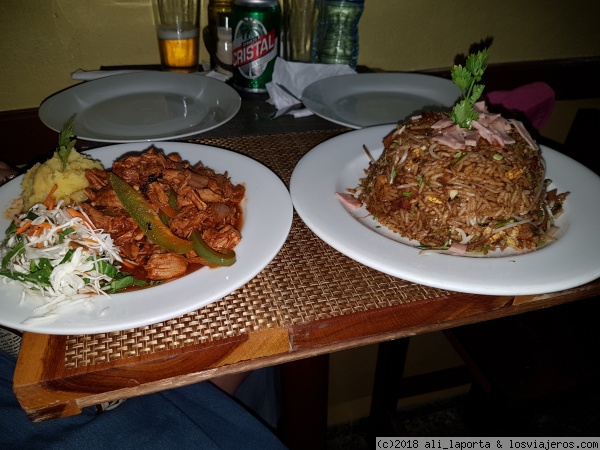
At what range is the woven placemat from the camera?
0.96 meters

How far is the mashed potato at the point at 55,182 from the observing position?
4.16ft

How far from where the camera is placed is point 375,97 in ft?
7.23

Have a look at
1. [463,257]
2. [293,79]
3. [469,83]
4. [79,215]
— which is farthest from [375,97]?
[79,215]

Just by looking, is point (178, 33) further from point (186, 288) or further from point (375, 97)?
point (186, 288)

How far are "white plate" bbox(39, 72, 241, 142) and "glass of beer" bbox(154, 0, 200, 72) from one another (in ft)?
0.42

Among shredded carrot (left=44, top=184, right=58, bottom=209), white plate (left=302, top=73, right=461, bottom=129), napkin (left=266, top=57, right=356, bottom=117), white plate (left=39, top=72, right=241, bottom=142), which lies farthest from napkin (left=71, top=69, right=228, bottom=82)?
shredded carrot (left=44, top=184, right=58, bottom=209)

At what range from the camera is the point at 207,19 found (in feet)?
8.10

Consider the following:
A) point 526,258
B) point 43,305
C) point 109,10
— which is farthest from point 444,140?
point 109,10

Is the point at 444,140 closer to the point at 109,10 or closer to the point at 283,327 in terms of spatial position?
the point at 283,327

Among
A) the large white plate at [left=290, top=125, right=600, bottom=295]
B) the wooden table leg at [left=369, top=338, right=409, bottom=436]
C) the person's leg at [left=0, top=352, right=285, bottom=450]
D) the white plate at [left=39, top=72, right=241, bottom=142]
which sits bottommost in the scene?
the wooden table leg at [left=369, top=338, right=409, bottom=436]

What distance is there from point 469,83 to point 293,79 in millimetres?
978

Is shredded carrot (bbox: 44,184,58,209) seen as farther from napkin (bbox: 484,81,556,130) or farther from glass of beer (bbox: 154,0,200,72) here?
napkin (bbox: 484,81,556,130)

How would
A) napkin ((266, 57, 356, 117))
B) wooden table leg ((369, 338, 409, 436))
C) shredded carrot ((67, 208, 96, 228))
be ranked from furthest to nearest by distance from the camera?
wooden table leg ((369, 338, 409, 436)) < napkin ((266, 57, 356, 117)) < shredded carrot ((67, 208, 96, 228))

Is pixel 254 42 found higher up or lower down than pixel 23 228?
higher up
